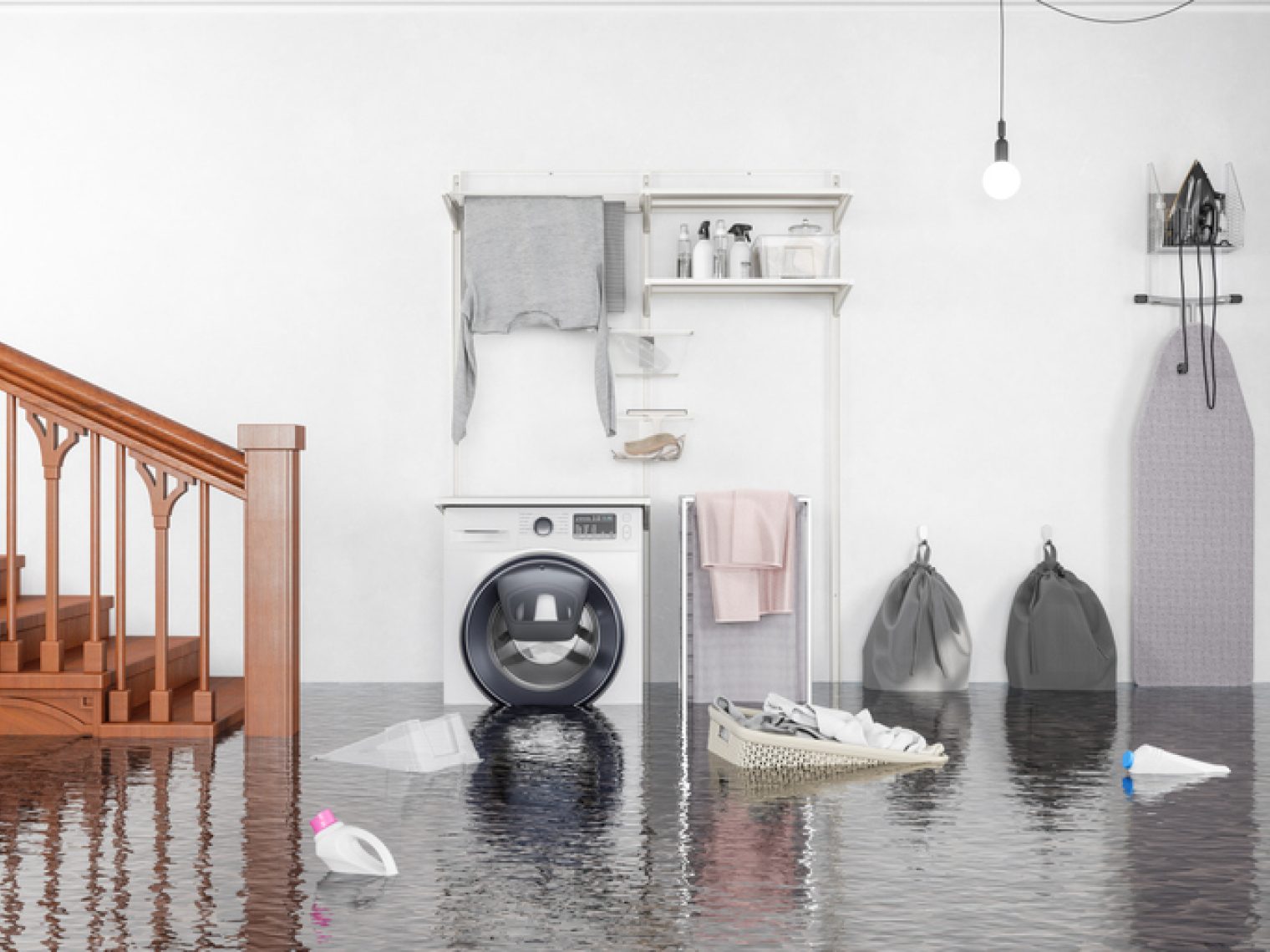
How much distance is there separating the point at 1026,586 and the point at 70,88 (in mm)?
4214

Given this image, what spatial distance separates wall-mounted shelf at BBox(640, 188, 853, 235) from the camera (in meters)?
4.66

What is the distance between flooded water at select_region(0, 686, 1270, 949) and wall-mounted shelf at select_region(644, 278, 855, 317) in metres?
1.75

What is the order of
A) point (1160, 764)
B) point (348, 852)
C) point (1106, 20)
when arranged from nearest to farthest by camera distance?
point (348, 852) → point (1160, 764) → point (1106, 20)

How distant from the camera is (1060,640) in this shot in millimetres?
4758

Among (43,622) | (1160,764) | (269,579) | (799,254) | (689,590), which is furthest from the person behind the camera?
(799,254)

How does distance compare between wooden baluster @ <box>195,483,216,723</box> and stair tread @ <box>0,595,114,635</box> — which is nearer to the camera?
wooden baluster @ <box>195,483,216,723</box>

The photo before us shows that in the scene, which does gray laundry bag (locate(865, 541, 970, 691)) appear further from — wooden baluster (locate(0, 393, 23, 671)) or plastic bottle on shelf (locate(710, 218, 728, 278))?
wooden baluster (locate(0, 393, 23, 671))

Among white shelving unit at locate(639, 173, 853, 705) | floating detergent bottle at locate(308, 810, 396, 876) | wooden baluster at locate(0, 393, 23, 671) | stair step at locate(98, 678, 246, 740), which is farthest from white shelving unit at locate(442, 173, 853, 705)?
floating detergent bottle at locate(308, 810, 396, 876)

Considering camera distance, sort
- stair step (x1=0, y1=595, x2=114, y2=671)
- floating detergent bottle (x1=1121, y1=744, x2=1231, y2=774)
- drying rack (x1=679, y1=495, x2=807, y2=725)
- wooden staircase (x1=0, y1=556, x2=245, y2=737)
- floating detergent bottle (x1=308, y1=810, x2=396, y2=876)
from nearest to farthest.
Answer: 1. floating detergent bottle (x1=308, y1=810, x2=396, y2=876)
2. floating detergent bottle (x1=1121, y1=744, x2=1231, y2=774)
3. wooden staircase (x1=0, y1=556, x2=245, y2=737)
4. stair step (x1=0, y1=595, x2=114, y2=671)
5. drying rack (x1=679, y1=495, x2=807, y2=725)

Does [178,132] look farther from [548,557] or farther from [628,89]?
[548,557]

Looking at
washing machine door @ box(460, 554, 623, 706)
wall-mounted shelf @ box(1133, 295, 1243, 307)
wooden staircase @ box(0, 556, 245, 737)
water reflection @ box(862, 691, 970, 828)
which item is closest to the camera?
water reflection @ box(862, 691, 970, 828)

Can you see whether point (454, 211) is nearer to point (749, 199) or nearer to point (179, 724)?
point (749, 199)

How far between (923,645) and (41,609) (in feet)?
10.1

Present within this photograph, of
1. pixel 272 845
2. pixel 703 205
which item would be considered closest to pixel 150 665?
pixel 272 845
